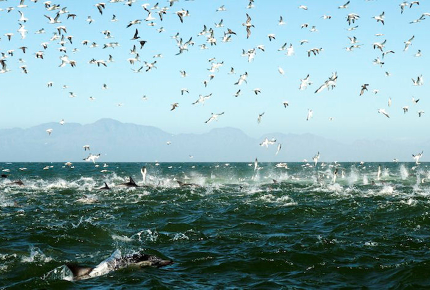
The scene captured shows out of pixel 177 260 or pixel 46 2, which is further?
pixel 46 2

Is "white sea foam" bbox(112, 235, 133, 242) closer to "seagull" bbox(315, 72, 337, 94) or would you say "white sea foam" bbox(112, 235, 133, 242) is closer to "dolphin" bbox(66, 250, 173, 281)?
"dolphin" bbox(66, 250, 173, 281)

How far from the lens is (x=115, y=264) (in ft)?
41.3

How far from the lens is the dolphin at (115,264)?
11.8 metres

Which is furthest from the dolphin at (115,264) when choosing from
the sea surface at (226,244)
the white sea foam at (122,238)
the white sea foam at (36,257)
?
the white sea foam at (122,238)

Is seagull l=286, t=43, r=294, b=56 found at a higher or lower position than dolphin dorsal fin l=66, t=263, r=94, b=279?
higher

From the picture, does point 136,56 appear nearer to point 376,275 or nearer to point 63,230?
point 63,230

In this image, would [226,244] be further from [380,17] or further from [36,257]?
[380,17]

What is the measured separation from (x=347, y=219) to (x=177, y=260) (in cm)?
1132

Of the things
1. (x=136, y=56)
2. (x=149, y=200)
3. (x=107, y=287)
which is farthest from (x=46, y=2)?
(x=107, y=287)

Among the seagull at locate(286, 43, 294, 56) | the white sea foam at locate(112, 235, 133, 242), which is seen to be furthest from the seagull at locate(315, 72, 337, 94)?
the white sea foam at locate(112, 235, 133, 242)

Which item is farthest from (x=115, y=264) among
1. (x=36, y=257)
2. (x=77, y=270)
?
(x=36, y=257)

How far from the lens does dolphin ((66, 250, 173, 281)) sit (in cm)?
1178

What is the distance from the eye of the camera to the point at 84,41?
35.9m

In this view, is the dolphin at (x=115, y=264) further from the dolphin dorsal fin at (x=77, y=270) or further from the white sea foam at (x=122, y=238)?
the white sea foam at (x=122, y=238)
